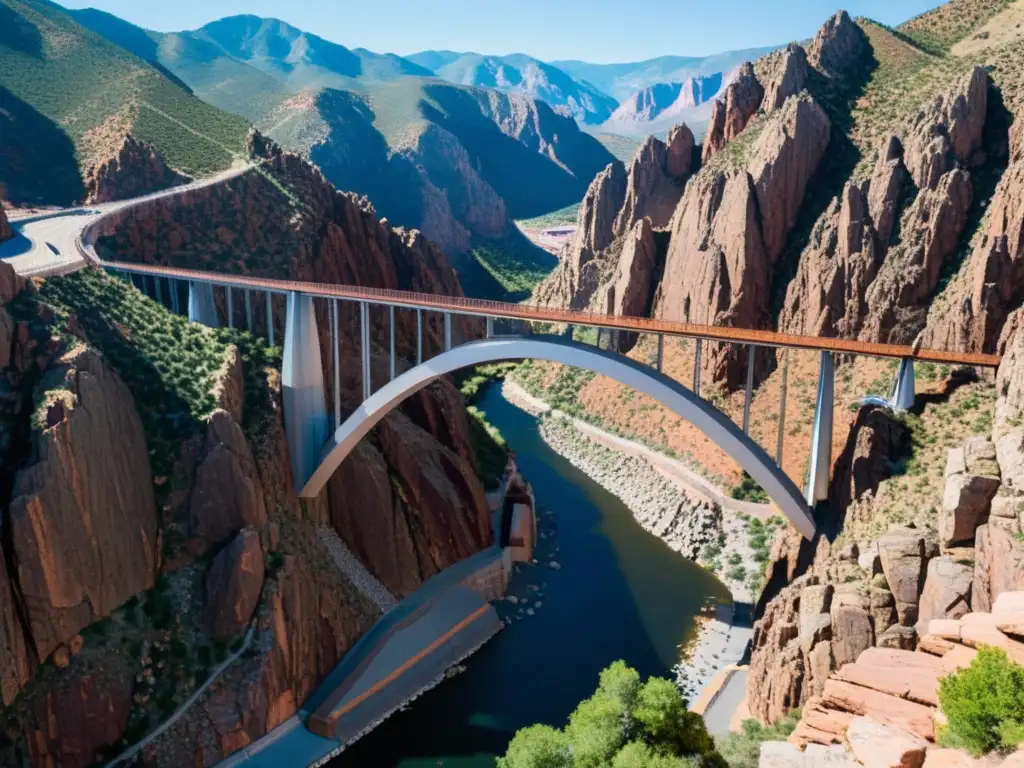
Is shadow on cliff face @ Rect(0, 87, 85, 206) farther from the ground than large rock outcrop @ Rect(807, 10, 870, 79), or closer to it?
closer to it

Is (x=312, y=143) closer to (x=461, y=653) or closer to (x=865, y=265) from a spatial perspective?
(x=865, y=265)

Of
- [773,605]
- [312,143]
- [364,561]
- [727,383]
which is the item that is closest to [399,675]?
[364,561]

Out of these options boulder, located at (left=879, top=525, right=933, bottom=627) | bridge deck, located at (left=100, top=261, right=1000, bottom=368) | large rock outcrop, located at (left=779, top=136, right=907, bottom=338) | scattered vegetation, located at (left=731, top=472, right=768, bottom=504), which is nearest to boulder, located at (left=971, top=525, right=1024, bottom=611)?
boulder, located at (left=879, top=525, right=933, bottom=627)

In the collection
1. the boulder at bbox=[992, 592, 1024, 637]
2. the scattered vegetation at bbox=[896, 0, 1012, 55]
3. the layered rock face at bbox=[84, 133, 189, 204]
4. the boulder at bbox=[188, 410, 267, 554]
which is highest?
the scattered vegetation at bbox=[896, 0, 1012, 55]

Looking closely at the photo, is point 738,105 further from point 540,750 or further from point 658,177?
point 540,750

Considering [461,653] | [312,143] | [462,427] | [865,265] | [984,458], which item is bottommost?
[461,653]

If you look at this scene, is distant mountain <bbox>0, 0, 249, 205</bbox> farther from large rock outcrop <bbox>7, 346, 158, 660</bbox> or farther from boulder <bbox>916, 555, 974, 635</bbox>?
boulder <bbox>916, 555, 974, 635</bbox>

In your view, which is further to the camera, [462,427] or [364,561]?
[462,427]
